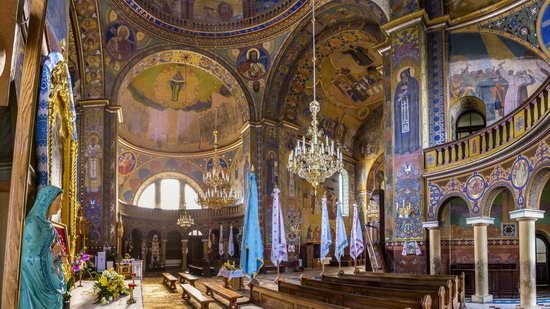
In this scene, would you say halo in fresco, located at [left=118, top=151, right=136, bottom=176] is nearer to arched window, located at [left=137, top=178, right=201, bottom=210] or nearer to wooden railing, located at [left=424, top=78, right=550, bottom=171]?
arched window, located at [left=137, top=178, right=201, bottom=210]

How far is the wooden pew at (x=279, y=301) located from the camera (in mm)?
7192

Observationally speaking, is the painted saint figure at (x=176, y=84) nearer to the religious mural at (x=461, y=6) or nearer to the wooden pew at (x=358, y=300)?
the religious mural at (x=461, y=6)

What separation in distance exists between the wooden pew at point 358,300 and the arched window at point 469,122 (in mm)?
8657

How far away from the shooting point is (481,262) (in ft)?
40.3

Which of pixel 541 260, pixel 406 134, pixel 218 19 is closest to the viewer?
pixel 406 134

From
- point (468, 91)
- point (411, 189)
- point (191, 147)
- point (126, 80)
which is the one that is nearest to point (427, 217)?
point (411, 189)

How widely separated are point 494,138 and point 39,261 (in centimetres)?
1045

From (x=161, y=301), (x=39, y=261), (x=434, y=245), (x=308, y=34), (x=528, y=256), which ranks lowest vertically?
(x=161, y=301)

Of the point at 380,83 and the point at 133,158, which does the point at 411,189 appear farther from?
the point at 133,158

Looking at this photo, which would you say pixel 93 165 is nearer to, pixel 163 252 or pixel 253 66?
pixel 253 66

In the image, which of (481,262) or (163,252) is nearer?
(481,262)

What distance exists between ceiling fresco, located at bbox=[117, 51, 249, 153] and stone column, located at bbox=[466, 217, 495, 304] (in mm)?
14039

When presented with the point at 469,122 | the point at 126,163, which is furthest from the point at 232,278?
the point at 126,163

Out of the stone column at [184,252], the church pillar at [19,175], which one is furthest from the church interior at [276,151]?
the stone column at [184,252]
